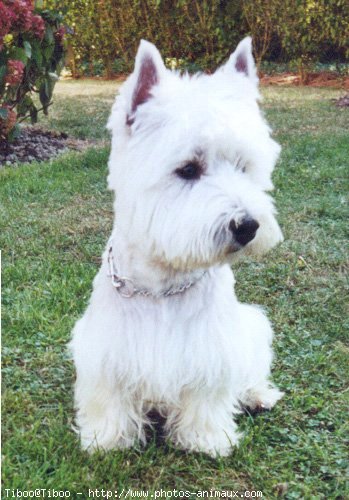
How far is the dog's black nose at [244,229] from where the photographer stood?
2.19 metres

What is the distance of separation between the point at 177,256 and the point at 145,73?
26.1 inches

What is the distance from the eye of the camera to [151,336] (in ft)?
8.01

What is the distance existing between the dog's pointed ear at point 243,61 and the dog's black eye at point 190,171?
53 cm

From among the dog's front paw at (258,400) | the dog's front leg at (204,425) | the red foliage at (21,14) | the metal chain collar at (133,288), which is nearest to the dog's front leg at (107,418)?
the dog's front leg at (204,425)

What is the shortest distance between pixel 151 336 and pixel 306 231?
2936mm

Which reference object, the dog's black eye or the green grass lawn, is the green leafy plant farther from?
the dog's black eye

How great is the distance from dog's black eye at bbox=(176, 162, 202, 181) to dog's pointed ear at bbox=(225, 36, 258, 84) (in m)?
0.53

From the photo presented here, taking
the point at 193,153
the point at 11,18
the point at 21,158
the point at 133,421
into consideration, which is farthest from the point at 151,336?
the point at 21,158

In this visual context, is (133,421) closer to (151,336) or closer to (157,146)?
(151,336)

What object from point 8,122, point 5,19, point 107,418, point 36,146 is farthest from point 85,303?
point 36,146

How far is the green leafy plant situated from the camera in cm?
608

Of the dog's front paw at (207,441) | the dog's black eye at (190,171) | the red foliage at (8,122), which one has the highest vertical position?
the dog's black eye at (190,171)

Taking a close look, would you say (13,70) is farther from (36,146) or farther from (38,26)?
(36,146)

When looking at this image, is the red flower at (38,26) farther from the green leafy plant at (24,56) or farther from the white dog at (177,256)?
the white dog at (177,256)
